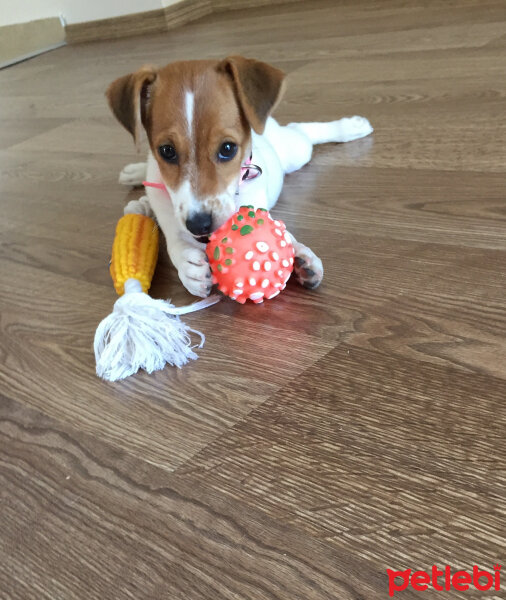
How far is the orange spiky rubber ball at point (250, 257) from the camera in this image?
1367 millimetres

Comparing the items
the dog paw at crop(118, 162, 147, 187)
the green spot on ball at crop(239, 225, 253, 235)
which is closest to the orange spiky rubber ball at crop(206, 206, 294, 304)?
the green spot on ball at crop(239, 225, 253, 235)

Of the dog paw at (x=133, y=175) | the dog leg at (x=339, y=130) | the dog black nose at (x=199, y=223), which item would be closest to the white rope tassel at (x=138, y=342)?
the dog black nose at (x=199, y=223)

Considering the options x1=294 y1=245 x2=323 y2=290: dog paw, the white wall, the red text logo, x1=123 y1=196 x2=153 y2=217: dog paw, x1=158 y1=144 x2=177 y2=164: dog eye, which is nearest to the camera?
the red text logo

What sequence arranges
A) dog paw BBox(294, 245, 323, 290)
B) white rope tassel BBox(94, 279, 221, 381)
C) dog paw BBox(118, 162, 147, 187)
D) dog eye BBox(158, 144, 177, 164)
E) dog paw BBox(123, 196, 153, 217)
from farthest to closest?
dog paw BBox(118, 162, 147, 187) → dog paw BBox(123, 196, 153, 217) → dog eye BBox(158, 144, 177, 164) → dog paw BBox(294, 245, 323, 290) → white rope tassel BBox(94, 279, 221, 381)

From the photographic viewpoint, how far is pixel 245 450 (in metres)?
1.08

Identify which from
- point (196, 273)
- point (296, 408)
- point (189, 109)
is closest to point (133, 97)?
point (189, 109)

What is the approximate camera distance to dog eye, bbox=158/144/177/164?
1569mm

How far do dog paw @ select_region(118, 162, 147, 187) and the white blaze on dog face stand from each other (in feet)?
2.34

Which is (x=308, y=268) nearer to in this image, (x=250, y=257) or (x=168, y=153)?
(x=250, y=257)

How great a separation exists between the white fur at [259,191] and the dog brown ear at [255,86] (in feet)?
0.46

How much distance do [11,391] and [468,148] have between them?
154 centimetres

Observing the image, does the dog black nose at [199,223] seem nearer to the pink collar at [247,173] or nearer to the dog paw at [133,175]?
the pink collar at [247,173]

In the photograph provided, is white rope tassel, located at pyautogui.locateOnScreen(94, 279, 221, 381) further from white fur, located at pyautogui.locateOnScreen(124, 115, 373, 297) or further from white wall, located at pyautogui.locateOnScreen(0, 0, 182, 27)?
white wall, located at pyautogui.locateOnScreen(0, 0, 182, 27)

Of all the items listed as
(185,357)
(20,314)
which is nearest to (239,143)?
(185,357)
